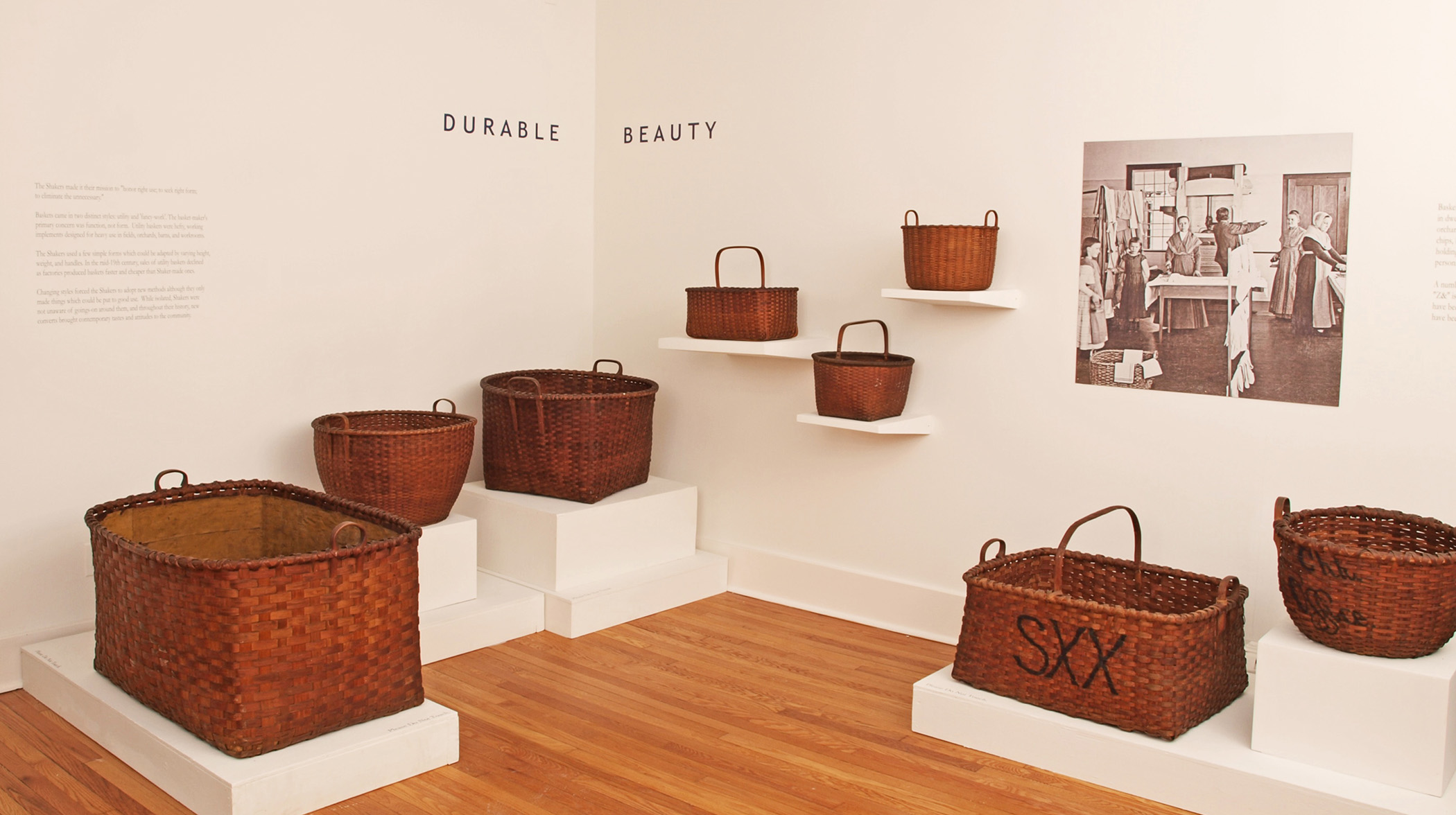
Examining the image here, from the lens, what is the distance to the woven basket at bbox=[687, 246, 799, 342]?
3934 mm

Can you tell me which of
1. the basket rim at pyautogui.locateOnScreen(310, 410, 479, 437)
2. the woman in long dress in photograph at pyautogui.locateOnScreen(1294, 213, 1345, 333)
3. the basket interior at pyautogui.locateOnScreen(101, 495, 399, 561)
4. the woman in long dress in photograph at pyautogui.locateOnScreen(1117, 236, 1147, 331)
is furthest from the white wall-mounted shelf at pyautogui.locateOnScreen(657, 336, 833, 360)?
the woman in long dress in photograph at pyautogui.locateOnScreen(1294, 213, 1345, 333)

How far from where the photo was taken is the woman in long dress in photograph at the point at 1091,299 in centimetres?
346

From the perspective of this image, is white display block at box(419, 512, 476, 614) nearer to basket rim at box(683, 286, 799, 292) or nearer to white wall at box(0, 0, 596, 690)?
white wall at box(0, 0, 596, 690)

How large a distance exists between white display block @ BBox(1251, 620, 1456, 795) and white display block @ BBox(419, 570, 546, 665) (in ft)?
7.41

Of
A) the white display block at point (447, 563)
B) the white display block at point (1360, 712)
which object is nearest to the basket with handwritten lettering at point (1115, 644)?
the white display block at point (1360, 712)

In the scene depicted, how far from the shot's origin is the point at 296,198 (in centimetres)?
386

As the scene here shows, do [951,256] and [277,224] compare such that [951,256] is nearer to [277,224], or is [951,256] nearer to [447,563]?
[447,563]

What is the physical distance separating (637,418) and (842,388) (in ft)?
2.88

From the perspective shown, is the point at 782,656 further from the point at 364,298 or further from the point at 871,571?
the point at 364,298

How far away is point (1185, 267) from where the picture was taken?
3297 millimetres

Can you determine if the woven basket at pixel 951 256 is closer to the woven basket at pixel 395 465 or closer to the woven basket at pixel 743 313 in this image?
the woven basket at pixel 743 313

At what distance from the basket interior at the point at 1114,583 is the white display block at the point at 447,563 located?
5.64 feet

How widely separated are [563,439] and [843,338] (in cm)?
106

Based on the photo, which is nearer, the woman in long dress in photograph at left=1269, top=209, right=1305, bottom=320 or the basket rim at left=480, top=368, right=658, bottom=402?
the woman in long dress in photograph at left=1269, top=209, right=1305, bottom=320
